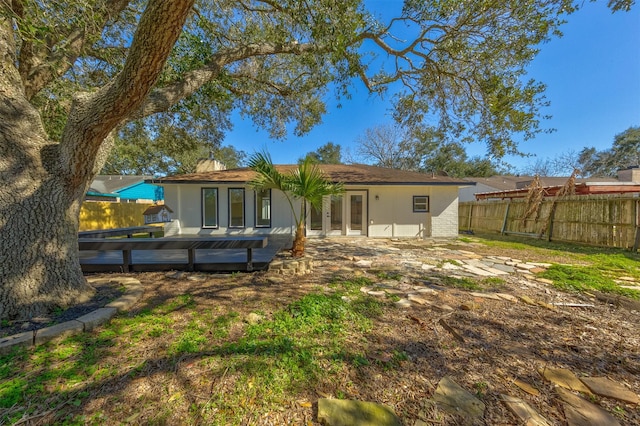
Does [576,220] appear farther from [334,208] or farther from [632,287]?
[334,208]

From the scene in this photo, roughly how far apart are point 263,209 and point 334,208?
306 centimetres

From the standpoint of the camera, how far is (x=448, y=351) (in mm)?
2260

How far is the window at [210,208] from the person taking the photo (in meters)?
9.98

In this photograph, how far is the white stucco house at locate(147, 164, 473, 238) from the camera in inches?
388

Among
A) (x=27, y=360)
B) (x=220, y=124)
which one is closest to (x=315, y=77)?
(x=220, y=124)

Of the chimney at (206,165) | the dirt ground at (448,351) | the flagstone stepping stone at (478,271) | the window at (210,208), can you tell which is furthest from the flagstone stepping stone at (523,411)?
the chimney at (206,165)

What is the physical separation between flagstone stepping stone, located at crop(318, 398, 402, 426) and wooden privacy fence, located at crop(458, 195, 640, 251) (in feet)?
34.8

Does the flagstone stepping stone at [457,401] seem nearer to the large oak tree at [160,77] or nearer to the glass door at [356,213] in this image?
the large oak tree at [160,77]

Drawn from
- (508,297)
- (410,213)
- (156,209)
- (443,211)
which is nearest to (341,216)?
(410,213)

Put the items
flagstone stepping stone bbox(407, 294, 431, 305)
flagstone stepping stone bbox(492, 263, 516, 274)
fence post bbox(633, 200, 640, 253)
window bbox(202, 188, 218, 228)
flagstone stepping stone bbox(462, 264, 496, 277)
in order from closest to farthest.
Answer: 1. flagstone stepping stone bbox(407, 294, 431, 305)
2. flagstone stepping stone bbox(462, 264, 496, 277)
3. flagstone stepping stone bbox(492, 263, 516, 274)
4. fence post bbox(633, 200, 640, 253)
5. window bbox(202, 188, 218, 228)

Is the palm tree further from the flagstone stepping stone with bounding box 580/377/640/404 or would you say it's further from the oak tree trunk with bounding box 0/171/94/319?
the flagstone stepping stone with bounding box 580/377/640/404

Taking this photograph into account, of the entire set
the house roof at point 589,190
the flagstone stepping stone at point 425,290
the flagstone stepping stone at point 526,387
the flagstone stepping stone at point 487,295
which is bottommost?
the flagstone stepping stone at point 526,387

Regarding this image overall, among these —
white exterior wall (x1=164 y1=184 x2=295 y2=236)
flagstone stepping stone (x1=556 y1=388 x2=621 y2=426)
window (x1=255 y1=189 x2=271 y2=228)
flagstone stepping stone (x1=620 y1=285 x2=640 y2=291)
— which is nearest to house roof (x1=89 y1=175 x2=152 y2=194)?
white exterior wall (x1=164 y1=184 x2=295 y2=236)

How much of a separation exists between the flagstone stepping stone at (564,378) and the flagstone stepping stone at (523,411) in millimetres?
488
